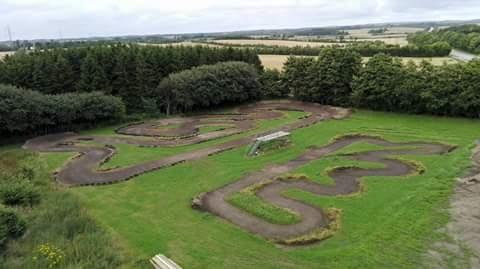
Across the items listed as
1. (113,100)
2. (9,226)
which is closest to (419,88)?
(113,100)

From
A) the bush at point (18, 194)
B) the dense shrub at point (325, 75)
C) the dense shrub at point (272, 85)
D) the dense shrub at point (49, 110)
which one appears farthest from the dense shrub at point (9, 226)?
the dense shrub at point (272, 85)

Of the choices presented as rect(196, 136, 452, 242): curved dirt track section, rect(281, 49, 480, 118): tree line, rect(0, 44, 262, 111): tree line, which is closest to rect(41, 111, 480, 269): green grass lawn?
rect(196, 136, 452, 242): curved dirt track section

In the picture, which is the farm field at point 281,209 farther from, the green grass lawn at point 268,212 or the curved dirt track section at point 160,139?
the curved dirt track section at point 160,139

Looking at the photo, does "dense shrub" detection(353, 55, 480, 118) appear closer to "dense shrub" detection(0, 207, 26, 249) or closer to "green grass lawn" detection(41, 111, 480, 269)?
"green grass lawn" detection(41, 111, 480, 269)

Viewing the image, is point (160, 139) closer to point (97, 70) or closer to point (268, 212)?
point (97, 70)

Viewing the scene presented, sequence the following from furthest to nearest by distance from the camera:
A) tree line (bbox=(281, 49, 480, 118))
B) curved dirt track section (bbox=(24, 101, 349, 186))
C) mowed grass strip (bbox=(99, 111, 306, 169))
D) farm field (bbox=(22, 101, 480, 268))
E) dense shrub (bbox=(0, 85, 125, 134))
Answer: tree line (bbox=(281, 49, 480, 118))
dense shrub (bbox=(0, 85, 125, 134))
mowed grass strip (bbox=(99, 111, 306, 169))
curved dirt track section (bbox=(24, 101, 349, 186))
farm field (bbox=(22, 101, 480, 268))

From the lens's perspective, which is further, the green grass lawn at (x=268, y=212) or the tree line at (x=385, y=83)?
the tree line at (x=385, y=83)
